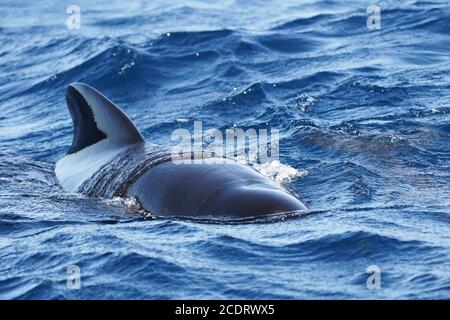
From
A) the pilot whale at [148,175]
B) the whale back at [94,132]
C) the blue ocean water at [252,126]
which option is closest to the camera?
the blue ocean water at [252,126]

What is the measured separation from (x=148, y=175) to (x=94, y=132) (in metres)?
2.13

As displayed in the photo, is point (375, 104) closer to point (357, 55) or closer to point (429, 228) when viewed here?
point (357, 55)

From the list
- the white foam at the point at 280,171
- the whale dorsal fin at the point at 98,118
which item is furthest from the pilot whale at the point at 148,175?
the white foam at the point at 280,171

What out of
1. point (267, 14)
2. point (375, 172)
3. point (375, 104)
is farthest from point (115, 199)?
point (267, 14)

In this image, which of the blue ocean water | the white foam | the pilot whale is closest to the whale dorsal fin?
the pilot whale

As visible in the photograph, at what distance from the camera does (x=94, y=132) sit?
1325 cm

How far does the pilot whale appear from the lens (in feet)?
33.6

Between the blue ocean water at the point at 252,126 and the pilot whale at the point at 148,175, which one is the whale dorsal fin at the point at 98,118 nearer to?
the pilot whale at the point at 148,175

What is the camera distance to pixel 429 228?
980 centimetres

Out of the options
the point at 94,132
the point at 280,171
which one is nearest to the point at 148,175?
the point at 94,132

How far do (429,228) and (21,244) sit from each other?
428cm

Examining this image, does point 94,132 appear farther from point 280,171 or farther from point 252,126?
point 252,126

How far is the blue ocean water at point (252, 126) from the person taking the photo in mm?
8797

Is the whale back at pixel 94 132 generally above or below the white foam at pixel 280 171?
above
